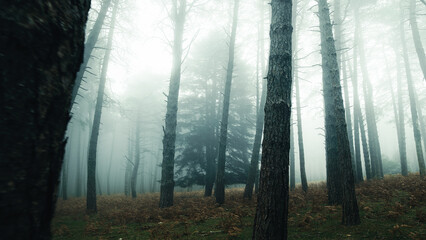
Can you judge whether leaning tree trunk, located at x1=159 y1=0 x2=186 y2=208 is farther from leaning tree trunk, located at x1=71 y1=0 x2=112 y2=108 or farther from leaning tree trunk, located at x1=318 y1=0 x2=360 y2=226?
leaning tree trunk, located at x1=318 y1=0 x2=360 y2=226

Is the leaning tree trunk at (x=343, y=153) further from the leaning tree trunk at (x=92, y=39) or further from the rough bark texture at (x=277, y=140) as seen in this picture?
the leaning tree trunk at (x=92, y=39)

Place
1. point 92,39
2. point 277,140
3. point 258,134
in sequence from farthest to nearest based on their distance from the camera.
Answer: point 258,134, point 92,39, point 277,140

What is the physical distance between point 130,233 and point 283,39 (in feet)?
19.3

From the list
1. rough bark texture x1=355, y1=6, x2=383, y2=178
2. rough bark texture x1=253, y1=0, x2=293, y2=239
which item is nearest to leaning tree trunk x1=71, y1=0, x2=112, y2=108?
rough bark texture x1=253, y1=0, x2=293, y2=239

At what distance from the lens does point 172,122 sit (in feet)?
30.4

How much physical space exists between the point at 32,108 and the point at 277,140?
10.7 ft

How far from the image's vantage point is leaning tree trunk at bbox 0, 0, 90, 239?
0.65 meters

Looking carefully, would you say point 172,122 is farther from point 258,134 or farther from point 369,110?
point 369,110

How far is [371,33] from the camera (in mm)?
17359

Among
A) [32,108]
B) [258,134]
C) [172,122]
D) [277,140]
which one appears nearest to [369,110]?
[258,134]

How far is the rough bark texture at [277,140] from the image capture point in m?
3.33

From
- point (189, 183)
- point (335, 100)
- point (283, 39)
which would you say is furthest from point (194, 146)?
point (283, 39)

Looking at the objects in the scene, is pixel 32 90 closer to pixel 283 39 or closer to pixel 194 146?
pixel 283 39

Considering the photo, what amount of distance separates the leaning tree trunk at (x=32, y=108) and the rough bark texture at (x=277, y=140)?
122 inches
